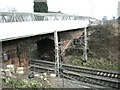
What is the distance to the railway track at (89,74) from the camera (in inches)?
609

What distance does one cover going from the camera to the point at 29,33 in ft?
43.6

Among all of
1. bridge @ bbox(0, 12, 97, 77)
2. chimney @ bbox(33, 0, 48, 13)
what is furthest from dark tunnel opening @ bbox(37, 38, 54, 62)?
chimney @ bbox(33, 0, 48, 13)

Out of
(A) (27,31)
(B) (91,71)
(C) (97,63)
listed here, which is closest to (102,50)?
(C) (97,63)

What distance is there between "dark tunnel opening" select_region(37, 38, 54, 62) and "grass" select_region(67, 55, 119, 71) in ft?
6.49

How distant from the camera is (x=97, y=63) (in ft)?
72.8

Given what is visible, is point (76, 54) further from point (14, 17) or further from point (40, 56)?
point (14, 17)

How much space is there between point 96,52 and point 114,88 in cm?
1103

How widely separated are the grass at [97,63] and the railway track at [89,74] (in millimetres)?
2550

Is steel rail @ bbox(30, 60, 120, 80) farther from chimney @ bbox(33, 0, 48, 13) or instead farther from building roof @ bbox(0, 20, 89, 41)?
chimney @ bbox(33, 0, 48, 13)

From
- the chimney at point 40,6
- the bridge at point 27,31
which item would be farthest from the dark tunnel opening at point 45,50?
the chimney at point 40,6

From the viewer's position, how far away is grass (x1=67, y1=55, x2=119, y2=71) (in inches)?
818

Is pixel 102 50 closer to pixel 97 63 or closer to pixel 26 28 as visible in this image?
pixel 97 63

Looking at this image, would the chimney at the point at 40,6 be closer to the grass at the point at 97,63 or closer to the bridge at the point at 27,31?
the bridge at the point at 27,31

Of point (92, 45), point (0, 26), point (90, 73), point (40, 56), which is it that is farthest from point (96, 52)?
point (0, 26)
